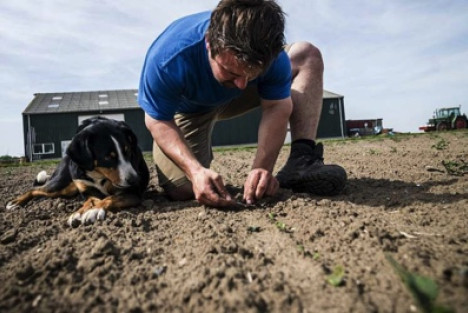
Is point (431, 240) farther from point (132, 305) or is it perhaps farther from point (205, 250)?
point (132, 305)

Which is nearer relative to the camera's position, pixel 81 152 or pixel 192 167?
pixel 192 167

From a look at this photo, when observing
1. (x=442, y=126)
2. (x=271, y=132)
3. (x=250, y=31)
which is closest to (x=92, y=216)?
(x=271, y=132)

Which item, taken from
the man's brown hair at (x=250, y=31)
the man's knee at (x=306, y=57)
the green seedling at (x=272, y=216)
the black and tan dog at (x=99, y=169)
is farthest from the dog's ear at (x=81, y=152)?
the man's knee at (x=306, y=57)

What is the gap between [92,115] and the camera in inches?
867

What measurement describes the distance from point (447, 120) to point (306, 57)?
2293 centimetres

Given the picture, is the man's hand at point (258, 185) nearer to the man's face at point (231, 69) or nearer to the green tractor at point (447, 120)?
the man's face at point (231, 69)

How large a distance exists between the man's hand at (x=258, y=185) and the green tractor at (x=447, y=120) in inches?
922

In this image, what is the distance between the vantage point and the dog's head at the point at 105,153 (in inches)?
129

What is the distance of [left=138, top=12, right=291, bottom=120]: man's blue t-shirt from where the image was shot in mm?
2617

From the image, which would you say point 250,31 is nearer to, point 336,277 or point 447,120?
point 336,277

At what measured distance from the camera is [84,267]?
163 centimetres

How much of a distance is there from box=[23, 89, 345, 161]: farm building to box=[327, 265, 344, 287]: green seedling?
2145 centimetres

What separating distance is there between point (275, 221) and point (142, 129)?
21.3 m

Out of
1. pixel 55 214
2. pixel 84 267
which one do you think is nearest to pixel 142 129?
pixel 55 214
